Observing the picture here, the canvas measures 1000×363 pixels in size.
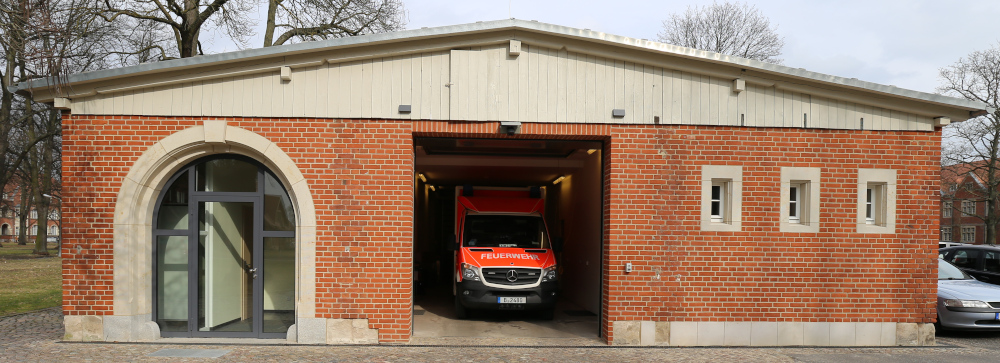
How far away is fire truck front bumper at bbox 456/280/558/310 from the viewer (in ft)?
35.9

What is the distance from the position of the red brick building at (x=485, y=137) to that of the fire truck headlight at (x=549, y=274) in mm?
2106

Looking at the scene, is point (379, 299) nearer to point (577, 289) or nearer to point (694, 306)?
point (694, 306)

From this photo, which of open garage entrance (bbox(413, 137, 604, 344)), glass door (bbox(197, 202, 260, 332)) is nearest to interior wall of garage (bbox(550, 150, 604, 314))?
open garage entrance (bbox(413, 137, 604, 344))

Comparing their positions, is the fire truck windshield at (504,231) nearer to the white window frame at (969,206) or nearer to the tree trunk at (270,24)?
the tree trunk at (270,24)

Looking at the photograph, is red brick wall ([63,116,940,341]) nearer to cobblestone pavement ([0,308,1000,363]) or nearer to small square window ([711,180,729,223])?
small square window ([711,180,729,223])

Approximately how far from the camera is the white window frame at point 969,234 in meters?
58.7

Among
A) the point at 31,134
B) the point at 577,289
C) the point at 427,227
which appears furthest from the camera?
the point at 31,134

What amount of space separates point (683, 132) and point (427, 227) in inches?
405

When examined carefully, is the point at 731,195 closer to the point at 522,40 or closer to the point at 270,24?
the point at 522,40

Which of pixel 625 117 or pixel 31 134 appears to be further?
pixel 31 134

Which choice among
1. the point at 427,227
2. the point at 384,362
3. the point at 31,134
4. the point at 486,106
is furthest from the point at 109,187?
the point at 31,134

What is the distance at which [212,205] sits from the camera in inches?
356

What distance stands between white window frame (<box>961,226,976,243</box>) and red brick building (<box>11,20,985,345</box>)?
62.0 m

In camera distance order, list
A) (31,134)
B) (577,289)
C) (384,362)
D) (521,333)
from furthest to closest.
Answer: (31,134) < (577,289) < (521,333) < (384,362)
